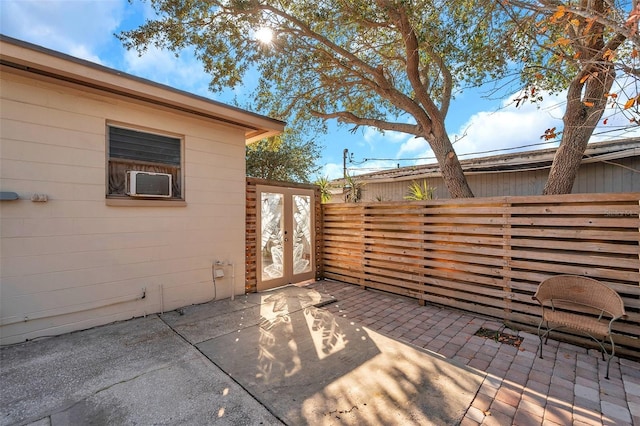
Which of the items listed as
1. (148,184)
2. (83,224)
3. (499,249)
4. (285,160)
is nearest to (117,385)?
(83,224)

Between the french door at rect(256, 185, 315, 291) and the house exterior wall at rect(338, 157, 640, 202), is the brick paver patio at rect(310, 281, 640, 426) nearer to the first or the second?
the french door at rect(256, 185, 315, 291)

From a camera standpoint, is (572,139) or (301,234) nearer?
(572,139)

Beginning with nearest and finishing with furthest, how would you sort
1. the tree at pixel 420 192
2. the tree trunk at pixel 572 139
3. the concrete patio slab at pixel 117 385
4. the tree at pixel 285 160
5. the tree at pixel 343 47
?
the concrete patio slab at pixel 117 385 < the tree trunk at pixel 572 139 < the tree at pixel 343 47 < the tree at pixel 420 192 < the tree at pixel 285 160

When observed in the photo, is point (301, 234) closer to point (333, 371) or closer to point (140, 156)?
point (140, 156)

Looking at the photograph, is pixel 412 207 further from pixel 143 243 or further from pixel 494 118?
pixel 143 243

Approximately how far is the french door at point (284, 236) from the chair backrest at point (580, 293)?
4128 millimetres

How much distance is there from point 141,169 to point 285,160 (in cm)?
672

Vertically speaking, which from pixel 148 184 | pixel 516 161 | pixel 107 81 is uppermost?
pixel 107 81

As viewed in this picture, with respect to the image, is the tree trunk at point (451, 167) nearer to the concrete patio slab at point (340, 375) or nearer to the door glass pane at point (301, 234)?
the door glass pane at point (301, 234)

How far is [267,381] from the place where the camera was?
252 centimetres

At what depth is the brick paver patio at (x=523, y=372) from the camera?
2127mm

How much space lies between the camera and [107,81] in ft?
11.3

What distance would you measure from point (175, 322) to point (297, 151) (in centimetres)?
803

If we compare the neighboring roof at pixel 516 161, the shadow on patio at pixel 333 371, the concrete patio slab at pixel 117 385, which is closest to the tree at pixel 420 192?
the neighboring roof at pixel 516 161
